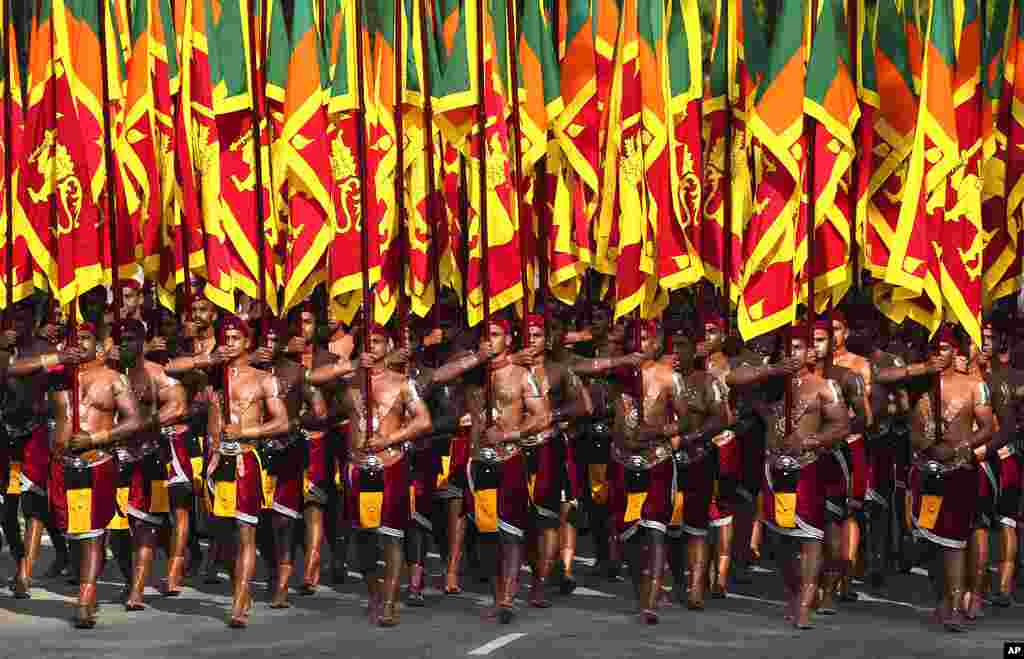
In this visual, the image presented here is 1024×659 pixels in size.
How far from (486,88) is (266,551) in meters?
4.82

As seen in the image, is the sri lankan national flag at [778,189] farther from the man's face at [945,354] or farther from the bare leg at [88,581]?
the bare leg at [88,581]

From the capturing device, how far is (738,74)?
2191 centimetres

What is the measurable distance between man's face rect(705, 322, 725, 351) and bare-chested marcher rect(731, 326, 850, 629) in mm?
1652

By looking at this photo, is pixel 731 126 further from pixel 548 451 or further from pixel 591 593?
pixel 591 593

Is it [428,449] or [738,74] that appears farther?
[738,74]

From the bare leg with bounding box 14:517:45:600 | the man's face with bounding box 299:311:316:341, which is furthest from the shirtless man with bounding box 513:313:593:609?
the bare leg with bounding box 14:517:45:600

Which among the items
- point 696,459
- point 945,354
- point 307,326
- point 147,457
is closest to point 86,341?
point 147,457

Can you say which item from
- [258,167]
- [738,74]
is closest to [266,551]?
[258,167]

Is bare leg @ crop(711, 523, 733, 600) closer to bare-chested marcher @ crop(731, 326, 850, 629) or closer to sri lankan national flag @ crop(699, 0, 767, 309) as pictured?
bare-chested marcher @ crop(731, 326, 850, 629)

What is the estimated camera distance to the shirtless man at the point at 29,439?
2012 cm

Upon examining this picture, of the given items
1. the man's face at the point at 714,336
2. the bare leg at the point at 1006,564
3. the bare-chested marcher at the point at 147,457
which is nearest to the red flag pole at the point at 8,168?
the bare-chested marcher at the point at 147,457

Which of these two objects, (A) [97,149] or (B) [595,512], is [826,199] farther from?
(A) [97,149]

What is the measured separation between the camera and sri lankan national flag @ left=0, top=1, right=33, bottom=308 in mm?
20219

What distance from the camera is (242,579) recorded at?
60.2 ft
